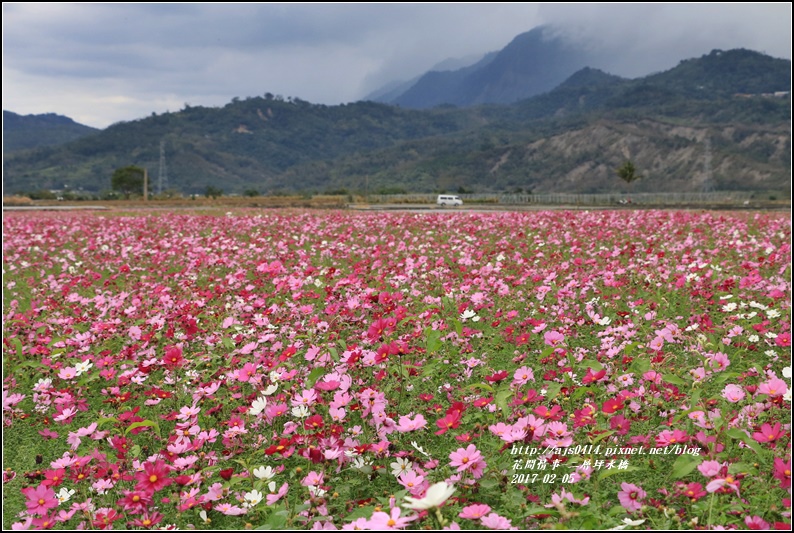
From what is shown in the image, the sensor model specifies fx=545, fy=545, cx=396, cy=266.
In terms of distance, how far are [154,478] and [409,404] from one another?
1728mm

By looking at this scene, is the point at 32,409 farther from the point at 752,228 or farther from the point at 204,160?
the point at 204,160

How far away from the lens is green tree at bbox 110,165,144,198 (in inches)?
3676

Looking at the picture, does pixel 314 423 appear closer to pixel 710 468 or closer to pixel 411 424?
pixel 411 424

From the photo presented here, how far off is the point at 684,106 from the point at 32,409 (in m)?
166

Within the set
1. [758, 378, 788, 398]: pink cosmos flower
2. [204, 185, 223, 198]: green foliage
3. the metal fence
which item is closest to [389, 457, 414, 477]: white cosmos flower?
[758, 378, 788, 398]: pink cosmos flower

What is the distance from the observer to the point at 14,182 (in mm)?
132250

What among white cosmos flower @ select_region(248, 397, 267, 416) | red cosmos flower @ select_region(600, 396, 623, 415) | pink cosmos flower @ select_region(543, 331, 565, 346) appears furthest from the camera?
pink cosmos flower @ select_region(543, 331, 565, 346)

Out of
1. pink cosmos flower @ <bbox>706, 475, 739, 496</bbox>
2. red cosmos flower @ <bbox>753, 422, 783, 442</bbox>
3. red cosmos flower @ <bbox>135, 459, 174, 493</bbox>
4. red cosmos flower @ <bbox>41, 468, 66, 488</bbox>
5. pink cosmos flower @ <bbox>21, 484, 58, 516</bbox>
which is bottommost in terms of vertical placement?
pink cosmos flower @ <bbox>21, 484, 58, 516</bbox>

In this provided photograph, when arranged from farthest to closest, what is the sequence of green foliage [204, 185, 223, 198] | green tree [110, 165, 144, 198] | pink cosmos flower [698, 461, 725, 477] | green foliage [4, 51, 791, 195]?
1. green foliage [4, 51, 791, 195]
2. green tree [110, 165, 144, 198]
3. green foliage [204, 185, 223, 198]
4. pink cosmos flower [698, 461, 725, 477]

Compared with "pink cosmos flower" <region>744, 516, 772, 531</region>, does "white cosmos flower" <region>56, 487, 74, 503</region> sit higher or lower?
lower

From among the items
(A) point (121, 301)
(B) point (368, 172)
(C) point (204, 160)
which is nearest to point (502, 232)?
(A) point (121, 301)

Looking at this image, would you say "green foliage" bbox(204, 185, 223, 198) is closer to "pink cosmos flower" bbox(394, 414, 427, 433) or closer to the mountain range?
the mountain range

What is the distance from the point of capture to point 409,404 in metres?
3.58

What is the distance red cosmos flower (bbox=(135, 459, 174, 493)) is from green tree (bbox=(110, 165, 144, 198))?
337ft
